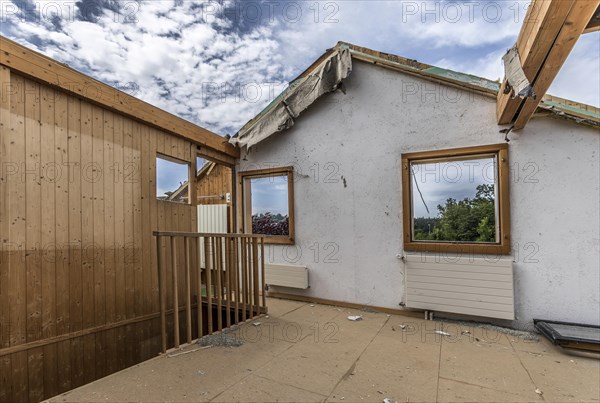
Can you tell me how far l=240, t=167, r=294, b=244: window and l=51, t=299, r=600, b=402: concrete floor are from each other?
1.73 meters

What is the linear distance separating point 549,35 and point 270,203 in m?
3.78

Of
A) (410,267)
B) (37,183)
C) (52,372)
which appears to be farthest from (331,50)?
(52,372)

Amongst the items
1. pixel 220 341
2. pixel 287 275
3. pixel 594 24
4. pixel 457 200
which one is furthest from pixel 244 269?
pixel 594 24

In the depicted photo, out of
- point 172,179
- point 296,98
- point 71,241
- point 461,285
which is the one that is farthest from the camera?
point 296,98

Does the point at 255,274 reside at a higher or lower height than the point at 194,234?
lower

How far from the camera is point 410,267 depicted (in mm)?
3465

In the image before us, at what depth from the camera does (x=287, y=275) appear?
4.26 metres

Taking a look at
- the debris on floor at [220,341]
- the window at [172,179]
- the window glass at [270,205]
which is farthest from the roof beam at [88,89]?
the debris on floor at [220,341]

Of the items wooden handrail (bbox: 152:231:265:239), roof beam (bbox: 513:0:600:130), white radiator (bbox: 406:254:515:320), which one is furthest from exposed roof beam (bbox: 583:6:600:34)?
wooden handrail (bbox: 152:231:265:239)

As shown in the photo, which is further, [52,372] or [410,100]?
[410,100]

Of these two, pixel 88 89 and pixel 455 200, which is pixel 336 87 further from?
pixel 88 89

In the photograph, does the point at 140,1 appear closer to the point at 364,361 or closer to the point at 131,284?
the point at 131,284

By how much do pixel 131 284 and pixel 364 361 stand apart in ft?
8.47

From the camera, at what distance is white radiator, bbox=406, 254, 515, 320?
3.04 meters
